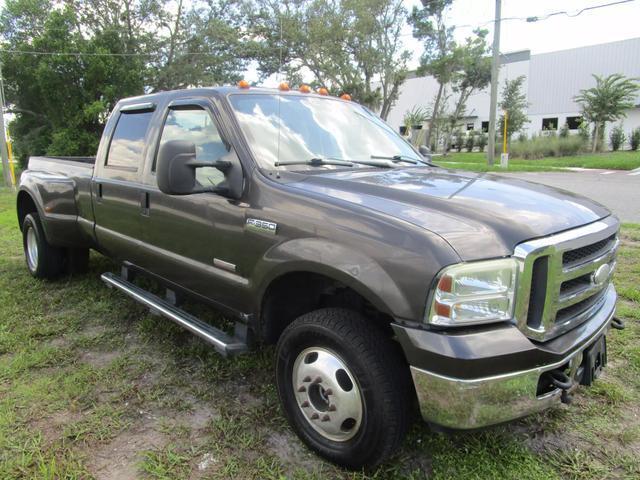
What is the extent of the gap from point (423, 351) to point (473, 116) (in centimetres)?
4951

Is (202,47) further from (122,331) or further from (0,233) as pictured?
(122,331)

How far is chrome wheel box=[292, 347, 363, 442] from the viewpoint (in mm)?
2295

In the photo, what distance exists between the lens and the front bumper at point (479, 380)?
1908 mm

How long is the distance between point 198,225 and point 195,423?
1.14 meters

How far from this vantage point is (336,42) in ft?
107

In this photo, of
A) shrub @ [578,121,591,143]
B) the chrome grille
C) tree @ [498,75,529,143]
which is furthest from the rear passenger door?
tree @ [498,75,529,143]

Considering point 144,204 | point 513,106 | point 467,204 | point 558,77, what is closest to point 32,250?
point 144,204

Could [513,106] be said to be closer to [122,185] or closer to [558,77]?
[558,77]

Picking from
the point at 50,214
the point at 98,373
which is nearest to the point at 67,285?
the point at 50,214

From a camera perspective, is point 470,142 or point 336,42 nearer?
point 336,42

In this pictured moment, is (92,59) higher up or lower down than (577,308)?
higher up

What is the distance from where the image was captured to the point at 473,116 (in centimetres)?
4781

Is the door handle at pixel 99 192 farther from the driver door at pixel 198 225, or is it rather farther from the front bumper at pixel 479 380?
the front bumper at pixel 479 380

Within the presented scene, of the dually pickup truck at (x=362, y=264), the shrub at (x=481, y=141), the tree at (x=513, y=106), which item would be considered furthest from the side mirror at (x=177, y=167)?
the shrub at (x=481, y=141)
